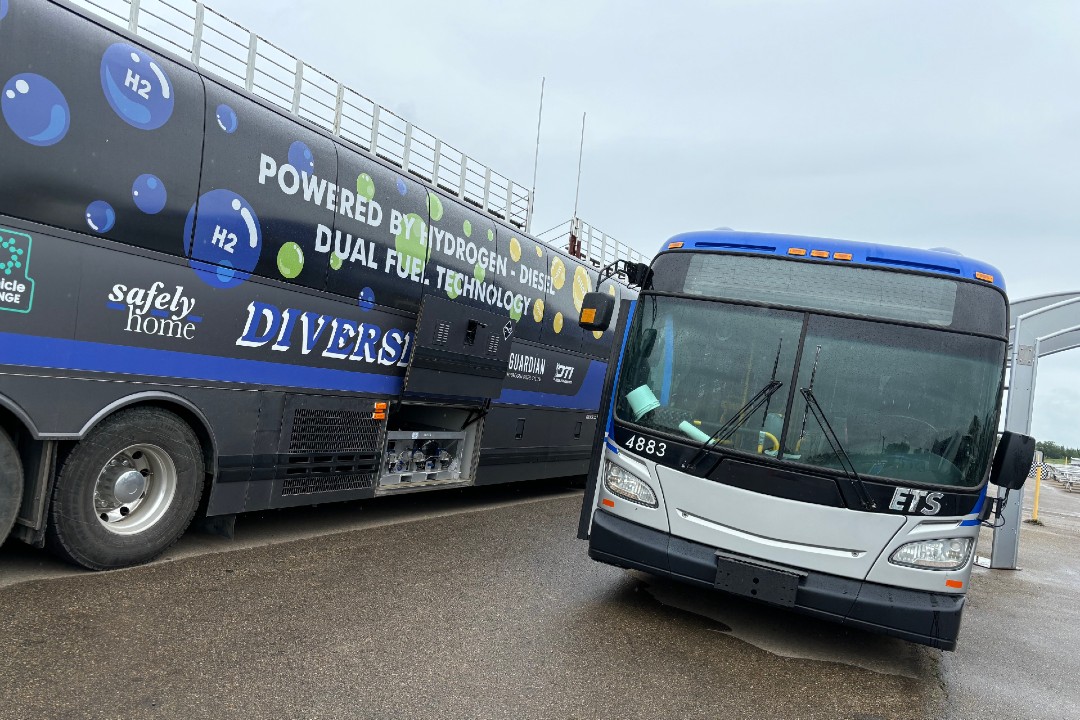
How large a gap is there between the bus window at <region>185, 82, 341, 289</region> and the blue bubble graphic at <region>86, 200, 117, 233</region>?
532 millimetres

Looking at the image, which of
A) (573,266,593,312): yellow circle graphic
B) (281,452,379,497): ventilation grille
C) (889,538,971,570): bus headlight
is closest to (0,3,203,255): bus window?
(281,452,379,497): ventilation grille

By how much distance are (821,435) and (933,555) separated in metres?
0.96

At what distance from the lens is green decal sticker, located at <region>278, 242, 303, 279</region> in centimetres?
570

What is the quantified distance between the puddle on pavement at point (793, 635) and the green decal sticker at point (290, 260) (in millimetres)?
3703

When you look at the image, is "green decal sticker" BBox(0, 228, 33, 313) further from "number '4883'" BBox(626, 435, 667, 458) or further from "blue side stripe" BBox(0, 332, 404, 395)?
"number '4883'" BBox(626, 435, 667, 458)

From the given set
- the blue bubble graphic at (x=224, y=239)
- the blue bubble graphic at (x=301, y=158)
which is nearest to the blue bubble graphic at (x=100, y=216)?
the blue bubble graphic at (x=224, y=239)

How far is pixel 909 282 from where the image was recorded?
16.5ft

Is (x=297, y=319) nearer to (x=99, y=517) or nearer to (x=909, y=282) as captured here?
(x=99, y=517)

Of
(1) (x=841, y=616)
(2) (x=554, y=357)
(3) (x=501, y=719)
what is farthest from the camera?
(2) (x=554, y=357)

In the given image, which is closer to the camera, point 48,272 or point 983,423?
point 48,272

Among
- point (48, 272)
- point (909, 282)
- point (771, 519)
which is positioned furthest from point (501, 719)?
point (909, 282)

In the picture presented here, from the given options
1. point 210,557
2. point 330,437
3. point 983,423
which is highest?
point 983,423

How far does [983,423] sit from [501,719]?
347 centimetres

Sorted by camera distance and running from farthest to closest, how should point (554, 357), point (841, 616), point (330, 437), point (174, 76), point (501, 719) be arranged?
point (554, 357)
point (330, 437)
point (174, 76)
point (841, 616)
point (501, 719)
